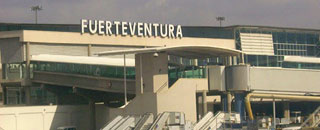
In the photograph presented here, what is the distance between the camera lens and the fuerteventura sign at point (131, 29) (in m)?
120

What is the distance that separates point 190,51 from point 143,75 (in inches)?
268

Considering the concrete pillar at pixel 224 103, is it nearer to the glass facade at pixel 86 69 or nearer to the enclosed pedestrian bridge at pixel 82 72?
the enclosed pedestrian bridge at pixel 82 72

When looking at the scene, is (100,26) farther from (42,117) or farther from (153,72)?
(153,72)

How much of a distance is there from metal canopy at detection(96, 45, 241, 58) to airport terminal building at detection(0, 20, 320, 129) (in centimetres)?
14

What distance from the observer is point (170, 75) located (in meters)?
90.2

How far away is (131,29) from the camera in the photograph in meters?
125

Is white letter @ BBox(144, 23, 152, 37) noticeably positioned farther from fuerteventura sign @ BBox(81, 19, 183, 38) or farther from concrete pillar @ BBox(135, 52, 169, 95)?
concrete pillar @ BBox(135, 52, 169, 95)

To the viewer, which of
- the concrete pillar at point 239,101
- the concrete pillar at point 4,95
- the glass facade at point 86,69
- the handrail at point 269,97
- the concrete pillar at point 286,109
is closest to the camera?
the handrail at point 269,97

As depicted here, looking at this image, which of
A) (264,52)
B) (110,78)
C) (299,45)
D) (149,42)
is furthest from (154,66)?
(299,45)

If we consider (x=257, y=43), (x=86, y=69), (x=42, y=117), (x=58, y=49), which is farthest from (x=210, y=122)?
(x=257, y=43)

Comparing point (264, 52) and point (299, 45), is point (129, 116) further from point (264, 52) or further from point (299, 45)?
point (299, 45)

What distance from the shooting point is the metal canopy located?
84.6 meters

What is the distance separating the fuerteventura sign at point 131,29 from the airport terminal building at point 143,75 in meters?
0.18

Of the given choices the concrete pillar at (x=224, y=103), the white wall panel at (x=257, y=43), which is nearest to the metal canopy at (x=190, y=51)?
the concrete pillar at (x=224, y=103)
